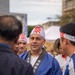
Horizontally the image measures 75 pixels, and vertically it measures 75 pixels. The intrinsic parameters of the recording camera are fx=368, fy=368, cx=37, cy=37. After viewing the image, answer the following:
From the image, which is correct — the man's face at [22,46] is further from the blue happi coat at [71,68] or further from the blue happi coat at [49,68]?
the blue happi coat at [71,68]

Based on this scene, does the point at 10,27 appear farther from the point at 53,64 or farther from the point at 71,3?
the point at 71,3

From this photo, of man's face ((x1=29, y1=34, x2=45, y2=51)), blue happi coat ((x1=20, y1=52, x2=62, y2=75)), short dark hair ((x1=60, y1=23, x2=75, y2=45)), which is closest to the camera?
short dark hair ((x1=60, y1=23, x2=75, y2=45))

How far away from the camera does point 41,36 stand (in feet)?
19.3

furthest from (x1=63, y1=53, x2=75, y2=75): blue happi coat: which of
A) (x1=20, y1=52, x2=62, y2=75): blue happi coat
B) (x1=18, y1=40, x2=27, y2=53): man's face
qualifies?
(x1=18, y1=40, x2=27, y2=53): man's face

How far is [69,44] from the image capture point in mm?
4465

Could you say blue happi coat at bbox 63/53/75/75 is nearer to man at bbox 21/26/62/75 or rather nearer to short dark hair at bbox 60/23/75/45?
short dark hair at bbox 60/23/75/45

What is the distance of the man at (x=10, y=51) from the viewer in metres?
3.24

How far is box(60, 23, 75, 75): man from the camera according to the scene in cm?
437

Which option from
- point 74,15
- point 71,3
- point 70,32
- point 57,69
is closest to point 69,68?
point 70,32

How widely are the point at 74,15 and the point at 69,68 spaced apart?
115ft

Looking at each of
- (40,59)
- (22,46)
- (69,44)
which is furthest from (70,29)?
(22,46)

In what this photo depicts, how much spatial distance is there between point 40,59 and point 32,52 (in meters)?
0.23

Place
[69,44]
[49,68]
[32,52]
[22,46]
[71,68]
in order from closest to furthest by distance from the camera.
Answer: [71,68] < [69,44] < [49,68] < [32,52] < [22,46]

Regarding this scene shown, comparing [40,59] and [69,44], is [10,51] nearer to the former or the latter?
[69,44]
